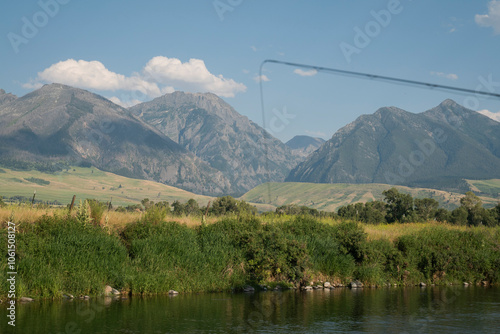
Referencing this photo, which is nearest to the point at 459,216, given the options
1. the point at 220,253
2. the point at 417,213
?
the point at 417,213

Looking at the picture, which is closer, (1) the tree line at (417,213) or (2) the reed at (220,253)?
(2) the reed at (220,253)

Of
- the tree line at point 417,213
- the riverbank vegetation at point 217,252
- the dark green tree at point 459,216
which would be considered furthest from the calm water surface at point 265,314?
the dark green tree at point 459,216

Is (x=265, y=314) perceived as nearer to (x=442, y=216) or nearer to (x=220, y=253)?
(x=220, y=253)

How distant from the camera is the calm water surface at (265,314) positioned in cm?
2255

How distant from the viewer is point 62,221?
32.3 meters

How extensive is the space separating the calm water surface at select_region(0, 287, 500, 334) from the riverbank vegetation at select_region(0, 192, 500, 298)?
6.07ft

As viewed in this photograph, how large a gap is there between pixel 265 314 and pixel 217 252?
9.67 meters

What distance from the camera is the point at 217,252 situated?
35.3 m

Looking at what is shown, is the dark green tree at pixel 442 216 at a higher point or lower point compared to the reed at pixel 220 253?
higher

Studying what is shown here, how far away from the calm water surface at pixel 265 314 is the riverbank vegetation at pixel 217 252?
1.85 metres

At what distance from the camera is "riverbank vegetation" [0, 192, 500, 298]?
29.8m

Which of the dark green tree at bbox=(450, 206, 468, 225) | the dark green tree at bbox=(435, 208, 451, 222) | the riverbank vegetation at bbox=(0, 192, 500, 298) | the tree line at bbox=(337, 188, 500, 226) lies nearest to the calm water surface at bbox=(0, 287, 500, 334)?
the riverbank vegetation at bbox=(0, 192, 500, 298)

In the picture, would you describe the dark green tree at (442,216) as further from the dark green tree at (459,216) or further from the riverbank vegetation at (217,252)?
the riverbank vegetation at (217,252)

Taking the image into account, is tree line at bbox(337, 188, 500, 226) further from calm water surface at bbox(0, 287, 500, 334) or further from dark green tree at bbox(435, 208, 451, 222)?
calm water surface at bbox(0, 287, 500, 334)
